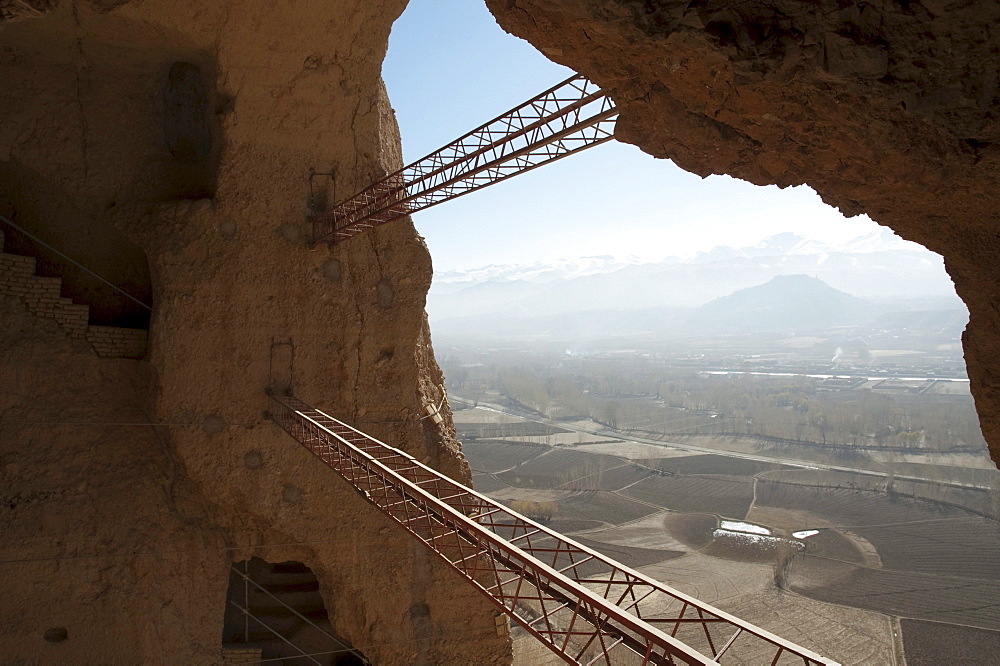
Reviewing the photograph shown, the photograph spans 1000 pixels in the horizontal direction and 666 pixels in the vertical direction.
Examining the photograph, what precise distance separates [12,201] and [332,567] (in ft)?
31.0

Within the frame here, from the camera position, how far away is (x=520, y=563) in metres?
9.83

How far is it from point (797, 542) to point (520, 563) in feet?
62.7

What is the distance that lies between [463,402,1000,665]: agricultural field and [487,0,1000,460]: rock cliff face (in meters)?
15.4

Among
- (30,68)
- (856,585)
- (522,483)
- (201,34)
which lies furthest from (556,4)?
(522,483)

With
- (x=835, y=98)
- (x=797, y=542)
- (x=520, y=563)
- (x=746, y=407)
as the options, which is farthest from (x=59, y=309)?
(x=746, y=407)

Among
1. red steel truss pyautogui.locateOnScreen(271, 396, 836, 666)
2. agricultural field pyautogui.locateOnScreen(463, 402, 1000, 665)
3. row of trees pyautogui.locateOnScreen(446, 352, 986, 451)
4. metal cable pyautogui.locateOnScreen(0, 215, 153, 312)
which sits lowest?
agricultural field pyautogui.locateOnScreen(463, 402, 1000, 665)

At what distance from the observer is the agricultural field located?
1880cm

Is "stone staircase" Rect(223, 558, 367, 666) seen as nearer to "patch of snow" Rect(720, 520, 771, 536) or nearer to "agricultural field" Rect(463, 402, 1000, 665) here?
"agricultural field" Rect(463, 402, 1000, 665)

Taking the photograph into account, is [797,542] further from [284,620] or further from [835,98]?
[835,98]

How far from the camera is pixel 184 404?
11.7m

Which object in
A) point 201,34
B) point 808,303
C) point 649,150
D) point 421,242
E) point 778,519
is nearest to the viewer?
point 649,150

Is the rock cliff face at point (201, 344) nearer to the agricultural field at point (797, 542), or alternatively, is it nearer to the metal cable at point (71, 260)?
the metal cable at point (71, 260)

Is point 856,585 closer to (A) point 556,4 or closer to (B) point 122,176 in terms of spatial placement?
(A) point 556,4

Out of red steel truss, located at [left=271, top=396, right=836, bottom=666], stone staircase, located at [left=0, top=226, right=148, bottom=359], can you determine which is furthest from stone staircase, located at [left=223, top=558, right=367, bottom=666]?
stone staircase, located at [left=0, top=226, right=148, bottom=359]
